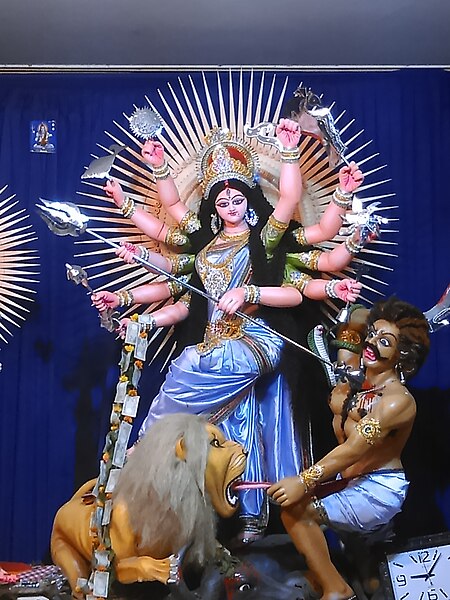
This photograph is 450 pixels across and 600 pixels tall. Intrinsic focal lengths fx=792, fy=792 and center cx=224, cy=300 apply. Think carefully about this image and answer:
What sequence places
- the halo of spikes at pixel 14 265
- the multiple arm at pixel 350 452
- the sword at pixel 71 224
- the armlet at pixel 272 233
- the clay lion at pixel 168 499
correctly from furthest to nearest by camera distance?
the halo of spikes at pixel 14 265
the armlet at pixel 272 233
the sword at pixel 71 224
the multiple arm at pixel 350 452
the clay lion at pixel 168 499

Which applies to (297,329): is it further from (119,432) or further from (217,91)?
(217,91)

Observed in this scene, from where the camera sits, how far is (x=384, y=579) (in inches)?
87.0

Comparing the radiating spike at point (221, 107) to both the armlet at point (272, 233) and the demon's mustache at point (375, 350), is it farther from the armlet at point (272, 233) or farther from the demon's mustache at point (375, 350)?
the demon's mustache at point (375, 350)

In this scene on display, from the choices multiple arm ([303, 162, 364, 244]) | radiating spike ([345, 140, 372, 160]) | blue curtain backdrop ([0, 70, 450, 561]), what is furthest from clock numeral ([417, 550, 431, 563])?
radiating spike ([345, 140, 372, 160])

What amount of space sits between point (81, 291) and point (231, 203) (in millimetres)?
616

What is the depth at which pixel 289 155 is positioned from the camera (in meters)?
2.48

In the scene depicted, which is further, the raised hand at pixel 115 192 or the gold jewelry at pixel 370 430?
the raised hand at pixel 115 192

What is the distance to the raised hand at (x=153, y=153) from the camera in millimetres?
2545

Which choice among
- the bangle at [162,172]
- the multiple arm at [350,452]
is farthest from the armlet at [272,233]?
the multiple arm at [350,452]

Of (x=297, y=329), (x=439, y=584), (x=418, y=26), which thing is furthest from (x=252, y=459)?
(x=418, y=26)

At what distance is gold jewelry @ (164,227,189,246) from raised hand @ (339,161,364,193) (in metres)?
0.54

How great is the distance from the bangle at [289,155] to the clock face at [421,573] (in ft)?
3.98

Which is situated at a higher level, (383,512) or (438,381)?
(438,381)

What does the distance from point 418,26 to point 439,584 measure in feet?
5.81
